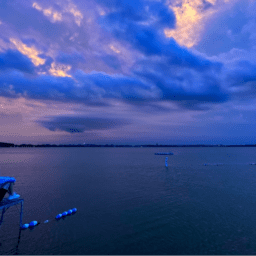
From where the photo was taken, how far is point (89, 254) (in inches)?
615

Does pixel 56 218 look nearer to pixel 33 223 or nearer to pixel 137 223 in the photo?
pixel 33 223

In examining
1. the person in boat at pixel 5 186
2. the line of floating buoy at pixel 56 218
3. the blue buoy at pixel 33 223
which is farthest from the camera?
the blue buoy at pixel 33 223

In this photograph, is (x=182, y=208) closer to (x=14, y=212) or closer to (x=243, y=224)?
(x=243, y=224)

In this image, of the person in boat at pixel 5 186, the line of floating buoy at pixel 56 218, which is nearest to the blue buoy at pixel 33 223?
the line of floating buoy at pixel 56 218

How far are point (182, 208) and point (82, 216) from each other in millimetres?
13871

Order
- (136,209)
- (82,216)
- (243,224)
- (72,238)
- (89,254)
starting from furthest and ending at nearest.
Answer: (136,209)
(82,216)
(243,224)
(72,238)
(89,254)

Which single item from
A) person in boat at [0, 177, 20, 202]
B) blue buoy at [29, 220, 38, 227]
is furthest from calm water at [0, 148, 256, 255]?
person in boat at [0, 177, 20, 202]

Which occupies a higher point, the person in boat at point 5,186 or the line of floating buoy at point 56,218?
the person in boat at point 5,186

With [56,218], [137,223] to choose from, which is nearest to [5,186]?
[56,218]

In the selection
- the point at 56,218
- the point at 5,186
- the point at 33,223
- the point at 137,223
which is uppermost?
the point at 5,186

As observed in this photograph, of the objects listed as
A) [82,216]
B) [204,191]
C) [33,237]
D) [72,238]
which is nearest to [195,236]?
[72,238]

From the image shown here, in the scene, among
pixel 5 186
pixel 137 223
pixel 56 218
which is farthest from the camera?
pixel 56 218

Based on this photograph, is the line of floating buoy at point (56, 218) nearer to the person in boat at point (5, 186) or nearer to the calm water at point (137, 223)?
the calm water at point (137, 223)

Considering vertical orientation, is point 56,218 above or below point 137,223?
below
